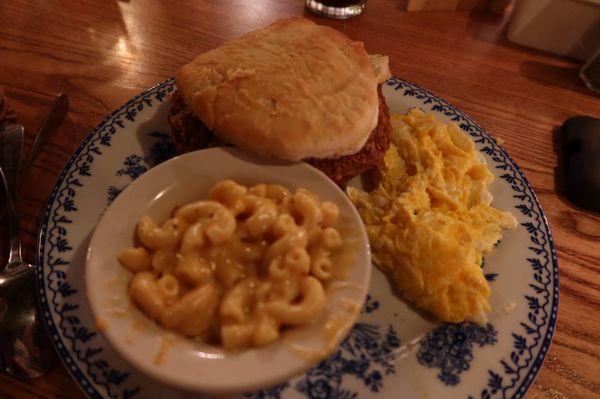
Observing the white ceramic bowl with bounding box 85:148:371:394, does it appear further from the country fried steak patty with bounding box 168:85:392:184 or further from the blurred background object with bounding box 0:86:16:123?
the blurred background object with bounding box 0:86:16:123

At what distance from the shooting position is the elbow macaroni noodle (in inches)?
45.6

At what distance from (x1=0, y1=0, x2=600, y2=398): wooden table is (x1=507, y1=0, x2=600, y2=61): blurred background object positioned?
0.08 meters

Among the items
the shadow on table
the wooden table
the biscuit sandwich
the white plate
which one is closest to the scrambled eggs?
the white plate

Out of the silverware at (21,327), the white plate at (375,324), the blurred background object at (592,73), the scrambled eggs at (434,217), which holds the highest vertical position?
the blurred background object at (592,73)

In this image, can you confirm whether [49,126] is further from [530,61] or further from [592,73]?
[592,73]

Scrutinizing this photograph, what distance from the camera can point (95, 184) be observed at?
173cm

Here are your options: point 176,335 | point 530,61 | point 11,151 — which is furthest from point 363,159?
point 530,61

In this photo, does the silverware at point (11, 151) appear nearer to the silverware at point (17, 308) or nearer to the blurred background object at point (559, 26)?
the silverware at point (17, 308)

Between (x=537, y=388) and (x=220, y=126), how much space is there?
1397mm

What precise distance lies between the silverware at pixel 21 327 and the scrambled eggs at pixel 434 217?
1.16 meters

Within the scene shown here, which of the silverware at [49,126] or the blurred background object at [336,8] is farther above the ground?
the blurred background object at [336,8]

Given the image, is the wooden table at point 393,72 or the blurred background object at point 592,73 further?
the blurred background object at point 592,73

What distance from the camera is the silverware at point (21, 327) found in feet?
4.31

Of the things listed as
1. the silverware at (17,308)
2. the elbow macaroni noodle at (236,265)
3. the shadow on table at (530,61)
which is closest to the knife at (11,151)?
the silverware at (17,308)
